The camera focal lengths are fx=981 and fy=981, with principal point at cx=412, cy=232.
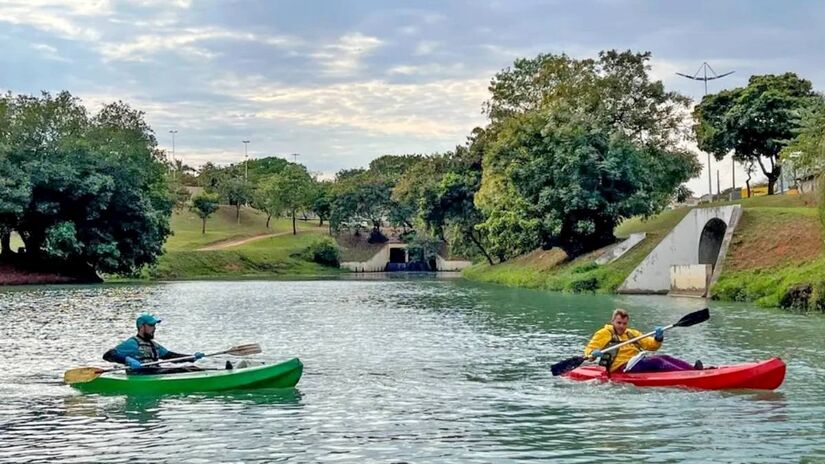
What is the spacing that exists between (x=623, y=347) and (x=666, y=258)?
3409 cm

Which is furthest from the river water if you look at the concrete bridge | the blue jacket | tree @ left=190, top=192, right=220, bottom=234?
tree @ left=190, top=192, right=220, bottom=234

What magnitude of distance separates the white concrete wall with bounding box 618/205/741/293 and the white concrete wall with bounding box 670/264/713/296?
1.12 m

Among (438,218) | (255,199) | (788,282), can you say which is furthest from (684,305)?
(255,199)

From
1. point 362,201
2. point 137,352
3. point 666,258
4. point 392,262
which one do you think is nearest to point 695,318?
point 137,352

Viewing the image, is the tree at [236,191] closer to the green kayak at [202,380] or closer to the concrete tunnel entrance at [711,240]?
the concrete tunnel entrance at [711,240]

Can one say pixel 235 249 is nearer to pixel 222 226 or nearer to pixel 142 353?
pixel 222 226

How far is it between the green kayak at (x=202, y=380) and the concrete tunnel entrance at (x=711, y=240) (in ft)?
125

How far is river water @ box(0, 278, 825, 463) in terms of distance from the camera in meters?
13.4

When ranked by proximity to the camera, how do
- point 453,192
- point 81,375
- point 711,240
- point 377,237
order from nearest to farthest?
point 81,375
point 711,240
point 453,192
point 377,237

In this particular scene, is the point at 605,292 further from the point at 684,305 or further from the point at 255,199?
the point at 255,199

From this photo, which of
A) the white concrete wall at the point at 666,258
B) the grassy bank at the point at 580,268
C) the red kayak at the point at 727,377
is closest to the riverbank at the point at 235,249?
the grassy bank at the point at 580,268

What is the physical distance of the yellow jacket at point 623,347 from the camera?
19.0m

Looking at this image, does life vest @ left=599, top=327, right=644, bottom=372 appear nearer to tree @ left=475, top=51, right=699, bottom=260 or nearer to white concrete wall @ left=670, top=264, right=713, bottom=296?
white concrete wall @ left=670, top=264, right=713, bottom=296

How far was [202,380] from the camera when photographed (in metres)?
18.3
